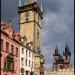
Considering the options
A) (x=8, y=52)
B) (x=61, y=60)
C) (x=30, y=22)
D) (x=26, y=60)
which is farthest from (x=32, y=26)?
(x=61, y=60)

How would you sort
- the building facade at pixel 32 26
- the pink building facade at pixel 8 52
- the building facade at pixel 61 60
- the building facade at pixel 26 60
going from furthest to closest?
the building facade at pixel 61 60 < the building facade at pixel 32 26 < the building facade at pixel 26 60 < the pink building facade at pixel 8 52

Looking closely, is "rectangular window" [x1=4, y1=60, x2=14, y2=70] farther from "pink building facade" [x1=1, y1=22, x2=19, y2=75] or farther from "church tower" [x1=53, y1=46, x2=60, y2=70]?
"church tower" [x1=53, y1=46, x2=60, y2=70]

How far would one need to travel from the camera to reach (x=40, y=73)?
63.4 m

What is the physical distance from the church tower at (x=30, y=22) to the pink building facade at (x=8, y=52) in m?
13.6

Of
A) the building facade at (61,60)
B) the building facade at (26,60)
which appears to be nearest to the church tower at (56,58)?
the building facade at (61,60)

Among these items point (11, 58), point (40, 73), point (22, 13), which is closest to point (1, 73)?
point (11, 58)

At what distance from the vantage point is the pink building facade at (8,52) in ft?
141

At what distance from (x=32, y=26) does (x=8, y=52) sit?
1966 centimetres

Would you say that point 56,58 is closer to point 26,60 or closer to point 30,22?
point 30,22

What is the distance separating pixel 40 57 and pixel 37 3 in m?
13.7

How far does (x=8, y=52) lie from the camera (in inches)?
1778

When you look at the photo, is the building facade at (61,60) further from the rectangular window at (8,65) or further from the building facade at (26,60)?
the rectangular window at (8,65)

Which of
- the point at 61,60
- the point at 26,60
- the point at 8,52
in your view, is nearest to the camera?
the point at 8,52

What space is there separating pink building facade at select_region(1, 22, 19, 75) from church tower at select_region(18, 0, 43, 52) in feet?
44.8
